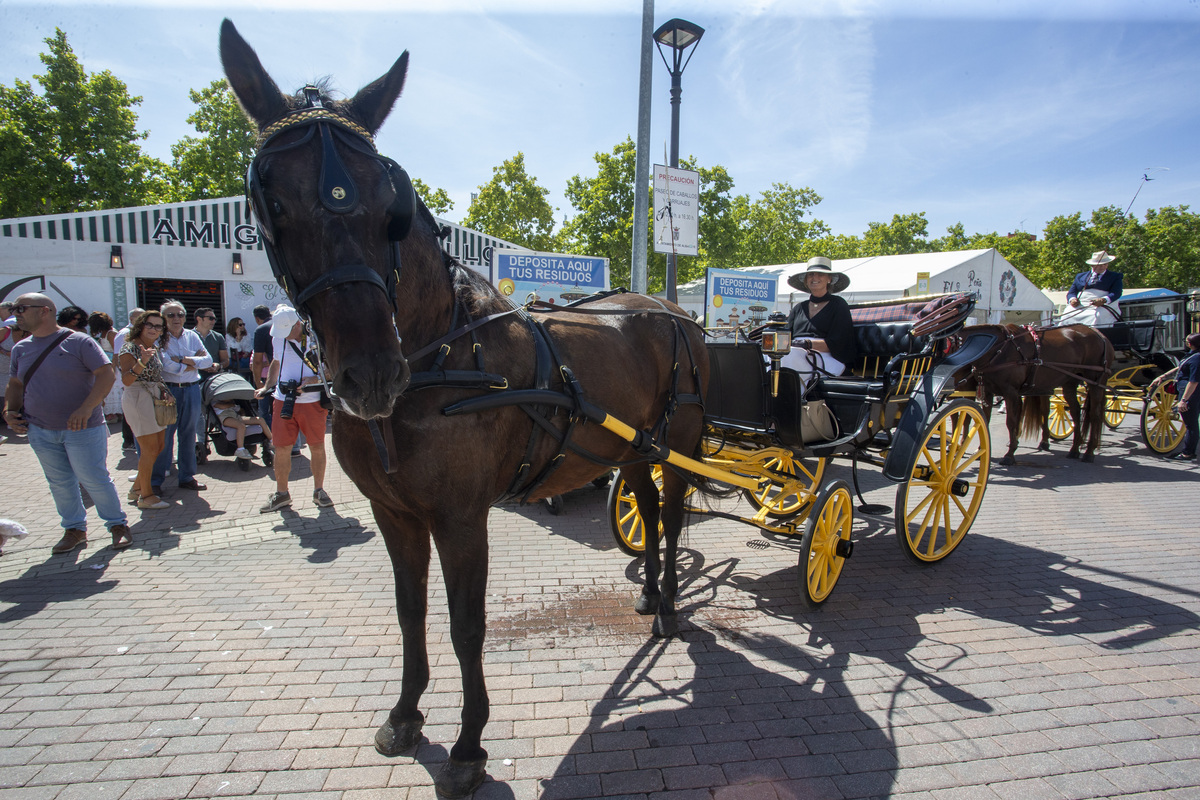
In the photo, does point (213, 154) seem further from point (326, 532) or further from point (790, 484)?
point (790, 484)

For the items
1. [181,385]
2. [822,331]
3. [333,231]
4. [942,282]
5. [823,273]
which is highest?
[942,282]

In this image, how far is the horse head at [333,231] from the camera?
1.68 m

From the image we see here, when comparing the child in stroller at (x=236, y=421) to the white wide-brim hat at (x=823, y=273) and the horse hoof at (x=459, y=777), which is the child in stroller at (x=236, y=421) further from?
the white wide-brim hat at (x=823, y=273)

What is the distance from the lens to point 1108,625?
3.68 meters

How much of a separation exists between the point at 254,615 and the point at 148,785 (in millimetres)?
1493

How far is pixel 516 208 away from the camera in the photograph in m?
Answer: 28.7

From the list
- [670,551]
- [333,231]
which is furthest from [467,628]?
[670,551]

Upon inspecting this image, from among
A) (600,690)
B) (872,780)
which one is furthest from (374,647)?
(872,780)

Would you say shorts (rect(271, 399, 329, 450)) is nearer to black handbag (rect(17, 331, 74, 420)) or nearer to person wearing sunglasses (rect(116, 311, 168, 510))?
person wearing sunglasses (rect(116, 311, 168, 510))

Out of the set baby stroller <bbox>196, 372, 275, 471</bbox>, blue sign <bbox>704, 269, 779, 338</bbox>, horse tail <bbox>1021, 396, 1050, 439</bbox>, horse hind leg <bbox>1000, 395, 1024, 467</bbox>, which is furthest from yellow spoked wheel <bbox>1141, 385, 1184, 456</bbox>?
baby stroller <bbox>196, 372, 275, 471</bbox>

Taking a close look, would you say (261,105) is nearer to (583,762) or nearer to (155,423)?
(583,762)

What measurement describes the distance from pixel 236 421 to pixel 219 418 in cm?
22

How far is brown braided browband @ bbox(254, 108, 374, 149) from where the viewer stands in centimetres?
176

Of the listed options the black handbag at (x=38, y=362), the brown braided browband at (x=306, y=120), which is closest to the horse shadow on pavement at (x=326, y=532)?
the black handbag at (x=38, y=362)
